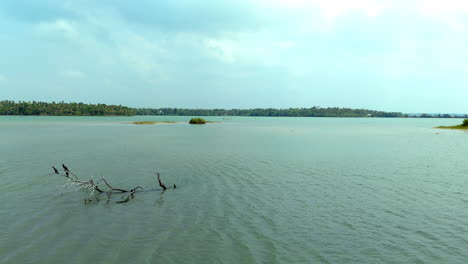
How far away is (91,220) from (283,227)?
7762 millimetres

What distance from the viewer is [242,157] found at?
32750mm

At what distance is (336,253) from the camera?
10203mm

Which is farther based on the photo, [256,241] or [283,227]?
[283,227]

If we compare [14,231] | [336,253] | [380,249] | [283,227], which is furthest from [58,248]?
[380,249]

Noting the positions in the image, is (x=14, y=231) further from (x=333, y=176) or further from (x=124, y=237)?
(x=333, y=176)

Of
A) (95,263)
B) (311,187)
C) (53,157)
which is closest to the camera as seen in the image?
(95,263)

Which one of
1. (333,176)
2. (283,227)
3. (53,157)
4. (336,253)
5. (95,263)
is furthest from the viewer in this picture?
(53,157)

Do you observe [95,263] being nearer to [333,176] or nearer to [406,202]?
[406,202]

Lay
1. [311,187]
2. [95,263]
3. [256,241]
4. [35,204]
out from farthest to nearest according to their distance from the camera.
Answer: [311,187] → [35,204] → [256,241] → [95,263]

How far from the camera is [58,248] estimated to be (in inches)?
413

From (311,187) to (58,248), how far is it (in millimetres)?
13506

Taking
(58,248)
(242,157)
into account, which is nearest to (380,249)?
(58,248)

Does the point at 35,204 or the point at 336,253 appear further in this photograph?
the point at 35,204

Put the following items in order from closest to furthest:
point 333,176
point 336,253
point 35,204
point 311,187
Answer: point 336,253 < point 35,204 < point 311,187 < point 333,176
